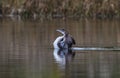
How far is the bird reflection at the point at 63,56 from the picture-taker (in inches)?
779

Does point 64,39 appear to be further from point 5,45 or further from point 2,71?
point 2,71

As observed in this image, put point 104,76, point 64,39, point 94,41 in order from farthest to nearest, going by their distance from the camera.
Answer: point 94,41 < point 64,39 < point 104,76

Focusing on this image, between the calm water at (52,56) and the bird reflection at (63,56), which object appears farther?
the bird reflection at (63,56)

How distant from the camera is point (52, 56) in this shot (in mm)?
21156

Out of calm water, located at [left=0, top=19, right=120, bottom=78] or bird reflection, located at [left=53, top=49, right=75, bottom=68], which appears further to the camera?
bird reflection, located at [left=53, top=49, right=75, bottom=68]

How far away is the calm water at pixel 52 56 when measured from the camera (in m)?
17.6

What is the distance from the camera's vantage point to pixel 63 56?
21.4m

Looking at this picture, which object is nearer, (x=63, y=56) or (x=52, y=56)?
(x=52, y=56)

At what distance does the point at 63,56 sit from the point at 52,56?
0.36 m

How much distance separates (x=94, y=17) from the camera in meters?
41.0

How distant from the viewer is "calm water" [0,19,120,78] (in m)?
17.6

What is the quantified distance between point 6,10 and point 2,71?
84.8ft

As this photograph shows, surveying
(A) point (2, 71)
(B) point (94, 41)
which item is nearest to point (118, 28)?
(B) point (94, 41)

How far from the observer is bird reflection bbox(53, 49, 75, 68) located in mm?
19775
